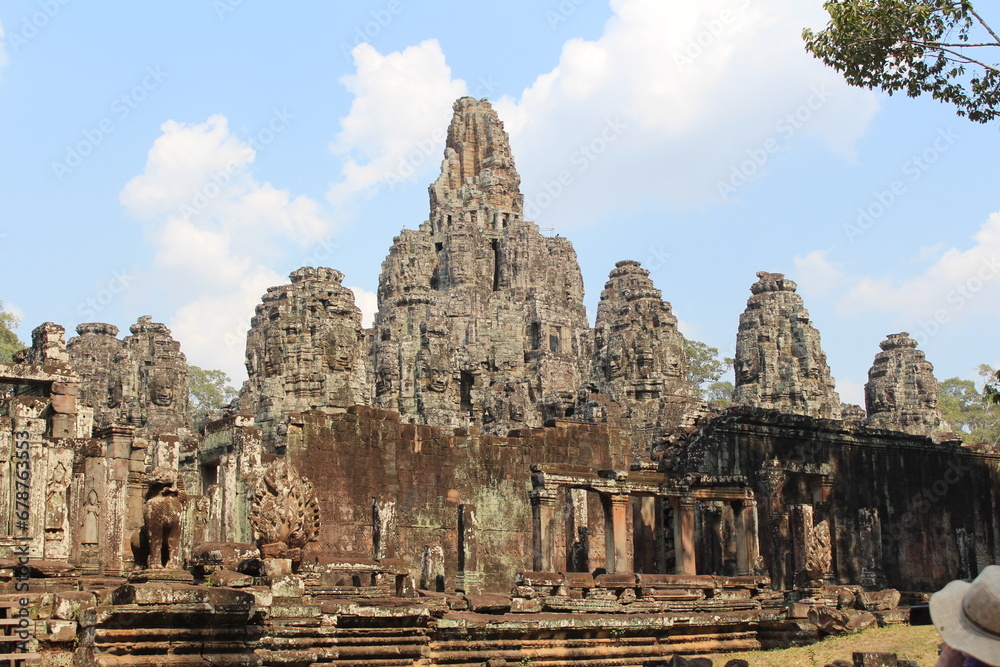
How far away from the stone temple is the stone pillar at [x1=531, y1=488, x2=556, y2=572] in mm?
58

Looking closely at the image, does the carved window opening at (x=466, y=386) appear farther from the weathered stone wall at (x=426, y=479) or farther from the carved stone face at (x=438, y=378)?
the weathered stone wall at (x=426, y=479)

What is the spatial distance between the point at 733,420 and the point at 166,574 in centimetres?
1706

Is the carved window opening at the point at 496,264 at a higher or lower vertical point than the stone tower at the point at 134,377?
higher

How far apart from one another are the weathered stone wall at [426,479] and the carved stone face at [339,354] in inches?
356

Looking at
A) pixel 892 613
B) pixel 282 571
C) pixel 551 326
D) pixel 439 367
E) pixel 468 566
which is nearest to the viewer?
pixel 282 571

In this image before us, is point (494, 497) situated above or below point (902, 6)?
below

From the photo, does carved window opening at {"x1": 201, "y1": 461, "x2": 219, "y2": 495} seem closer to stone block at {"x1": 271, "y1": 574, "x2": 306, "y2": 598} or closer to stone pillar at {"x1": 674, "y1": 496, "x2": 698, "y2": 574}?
stone pillar at {"x1": 674, "y1": 496, "x2": 698, "y2": 574}

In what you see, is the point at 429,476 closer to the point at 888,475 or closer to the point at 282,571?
the point at 282,571

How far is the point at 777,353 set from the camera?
155 ft

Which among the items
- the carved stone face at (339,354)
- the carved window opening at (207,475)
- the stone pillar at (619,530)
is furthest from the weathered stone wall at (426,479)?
the carved stone face at (339,354)

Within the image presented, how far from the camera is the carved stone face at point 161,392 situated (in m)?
49.6

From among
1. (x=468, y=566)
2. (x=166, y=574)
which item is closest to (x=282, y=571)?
(x=166, y=574)

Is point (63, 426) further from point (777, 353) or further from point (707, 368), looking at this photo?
point (707, 368)

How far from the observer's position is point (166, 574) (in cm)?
1301
